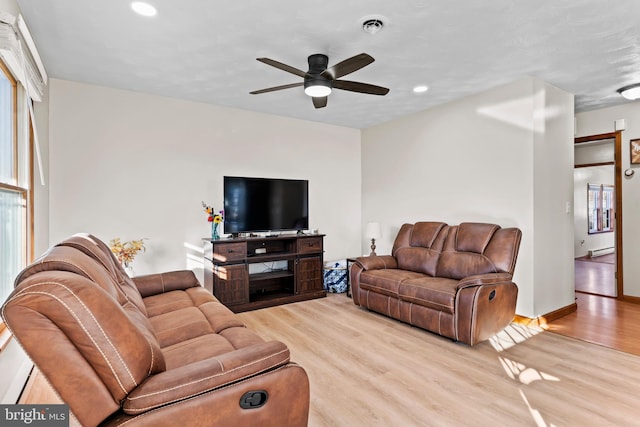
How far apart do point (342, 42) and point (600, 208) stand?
9.14 metres

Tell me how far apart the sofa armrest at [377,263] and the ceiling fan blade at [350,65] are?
219 centimetres

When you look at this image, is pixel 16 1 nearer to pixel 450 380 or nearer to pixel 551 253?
pixel 450 380

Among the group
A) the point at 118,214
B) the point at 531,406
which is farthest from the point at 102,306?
the point at 118,214

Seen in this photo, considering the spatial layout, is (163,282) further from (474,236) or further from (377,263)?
(474,236)

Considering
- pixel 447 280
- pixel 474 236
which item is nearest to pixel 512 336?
pixel 447 280

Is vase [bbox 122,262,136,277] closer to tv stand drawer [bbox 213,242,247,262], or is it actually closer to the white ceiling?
tv stand drawer [bbox 213,242,247,262]

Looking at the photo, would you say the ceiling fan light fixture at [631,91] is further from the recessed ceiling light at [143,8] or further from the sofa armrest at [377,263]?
the recessed ceiling light at [143,8]

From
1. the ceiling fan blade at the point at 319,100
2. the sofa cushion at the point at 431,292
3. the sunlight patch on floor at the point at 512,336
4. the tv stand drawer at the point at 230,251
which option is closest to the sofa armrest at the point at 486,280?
the sofa cushion at the point at 431,292

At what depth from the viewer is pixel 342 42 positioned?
2.75m

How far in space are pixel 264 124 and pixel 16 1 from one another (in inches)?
114

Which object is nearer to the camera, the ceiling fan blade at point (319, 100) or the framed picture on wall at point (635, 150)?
the ceiling fan blade at point (319, 100)

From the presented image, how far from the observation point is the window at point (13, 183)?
2.24 meters

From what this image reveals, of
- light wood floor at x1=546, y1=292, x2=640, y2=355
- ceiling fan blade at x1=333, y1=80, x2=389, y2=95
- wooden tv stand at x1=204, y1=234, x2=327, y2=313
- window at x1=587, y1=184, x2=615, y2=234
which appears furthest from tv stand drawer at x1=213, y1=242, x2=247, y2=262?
window at x1=587, y1=184, x2=615, y2=234

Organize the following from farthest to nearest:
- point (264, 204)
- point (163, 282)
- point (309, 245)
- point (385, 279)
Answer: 1. point (309, 245)
2. point (264, 204)
3. point (385, 279)
4. point (163, 282)
